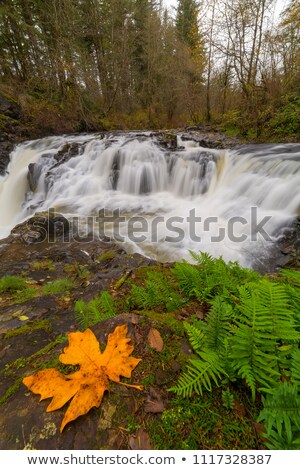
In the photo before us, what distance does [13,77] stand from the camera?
17.6 m

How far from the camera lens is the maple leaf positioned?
112 cm

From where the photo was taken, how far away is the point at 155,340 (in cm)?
147

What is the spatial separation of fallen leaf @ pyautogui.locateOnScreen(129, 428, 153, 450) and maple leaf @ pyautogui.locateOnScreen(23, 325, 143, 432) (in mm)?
186

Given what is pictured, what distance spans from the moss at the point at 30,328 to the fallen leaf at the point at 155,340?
1.57 meters

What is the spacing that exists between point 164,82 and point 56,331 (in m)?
26.8

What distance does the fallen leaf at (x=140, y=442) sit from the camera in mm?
1016

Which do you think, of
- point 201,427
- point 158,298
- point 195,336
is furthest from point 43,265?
point 201,427

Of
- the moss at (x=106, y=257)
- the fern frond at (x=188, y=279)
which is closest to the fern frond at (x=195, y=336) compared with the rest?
the fern frond at (x=188, y=279)

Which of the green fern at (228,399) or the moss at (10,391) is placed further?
the moss at (10,391)

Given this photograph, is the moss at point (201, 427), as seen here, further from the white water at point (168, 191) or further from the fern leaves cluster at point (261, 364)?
the white water at point (168, 191)

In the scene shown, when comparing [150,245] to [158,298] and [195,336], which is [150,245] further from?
[195,336]

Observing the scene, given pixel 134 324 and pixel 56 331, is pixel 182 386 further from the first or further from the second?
pixel 56 331

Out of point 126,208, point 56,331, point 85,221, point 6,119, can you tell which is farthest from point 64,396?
point 6,119

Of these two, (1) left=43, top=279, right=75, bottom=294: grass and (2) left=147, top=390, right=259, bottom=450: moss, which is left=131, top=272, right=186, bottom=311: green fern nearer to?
(2) left=147, top=390, right=259, bottom=450: moss
